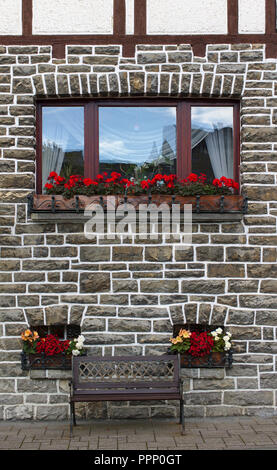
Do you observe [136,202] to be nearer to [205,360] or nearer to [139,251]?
[139,251]

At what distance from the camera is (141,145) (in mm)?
6945

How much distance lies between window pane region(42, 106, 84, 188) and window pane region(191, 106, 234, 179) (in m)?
1.38

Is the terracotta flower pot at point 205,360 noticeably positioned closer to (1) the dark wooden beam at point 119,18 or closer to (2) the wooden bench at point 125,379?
(2) the wooden bench at point 125,379

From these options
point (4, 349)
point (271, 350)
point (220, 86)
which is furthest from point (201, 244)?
point (4, 349)

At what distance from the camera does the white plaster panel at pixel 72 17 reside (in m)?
6.62

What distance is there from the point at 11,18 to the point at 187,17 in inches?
81.1

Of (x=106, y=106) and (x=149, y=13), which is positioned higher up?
(x=149, y=13)

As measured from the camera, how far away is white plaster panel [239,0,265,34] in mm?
6621

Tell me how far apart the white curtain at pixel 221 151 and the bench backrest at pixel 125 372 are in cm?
232

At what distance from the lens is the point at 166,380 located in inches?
250

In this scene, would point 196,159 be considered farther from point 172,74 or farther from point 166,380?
point 166,380

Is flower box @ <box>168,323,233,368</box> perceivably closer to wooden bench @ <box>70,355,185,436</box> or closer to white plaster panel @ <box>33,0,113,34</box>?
wooden bench @ <box>70,355,185,436</box>

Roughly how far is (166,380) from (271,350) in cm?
127

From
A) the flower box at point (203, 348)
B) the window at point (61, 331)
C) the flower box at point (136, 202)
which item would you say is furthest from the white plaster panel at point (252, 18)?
the window at point (61, 331)
